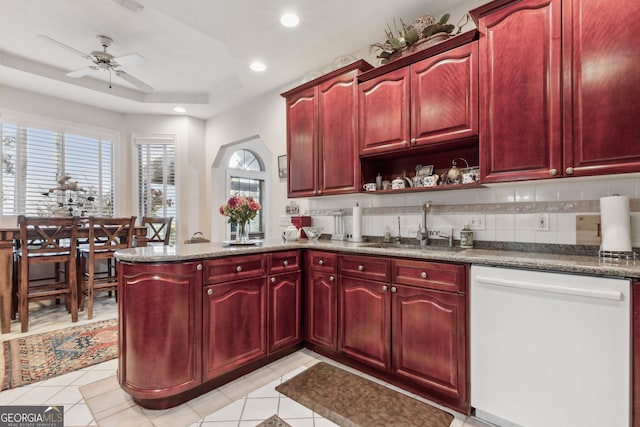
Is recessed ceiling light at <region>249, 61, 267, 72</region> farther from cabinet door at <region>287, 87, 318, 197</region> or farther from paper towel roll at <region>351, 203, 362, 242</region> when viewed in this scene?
paper towel roll at <region>351, 203, 362, 242</region>

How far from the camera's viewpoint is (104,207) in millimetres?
4656

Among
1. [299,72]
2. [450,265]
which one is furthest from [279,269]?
[299,72]

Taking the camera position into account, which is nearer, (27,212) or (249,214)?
(249,214)

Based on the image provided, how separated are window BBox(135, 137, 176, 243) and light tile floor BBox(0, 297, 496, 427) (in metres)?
2.99

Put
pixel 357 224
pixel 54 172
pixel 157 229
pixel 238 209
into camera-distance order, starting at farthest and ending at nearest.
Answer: pixel 157 229 < pixel 54 172 < pixel 357 224 < pixel 238 209

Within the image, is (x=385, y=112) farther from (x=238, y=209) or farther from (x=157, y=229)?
(x=157, y=229)

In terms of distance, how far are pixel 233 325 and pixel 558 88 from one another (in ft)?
7.96

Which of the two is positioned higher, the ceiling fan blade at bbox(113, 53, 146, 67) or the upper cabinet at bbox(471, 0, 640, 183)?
the ceiling fan blade at bbox(113, 53, 146, 67)

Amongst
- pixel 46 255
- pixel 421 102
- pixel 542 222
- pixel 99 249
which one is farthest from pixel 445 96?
pixel 46 255

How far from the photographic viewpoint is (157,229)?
186 inches

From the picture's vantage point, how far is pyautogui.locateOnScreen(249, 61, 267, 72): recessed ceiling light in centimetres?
317

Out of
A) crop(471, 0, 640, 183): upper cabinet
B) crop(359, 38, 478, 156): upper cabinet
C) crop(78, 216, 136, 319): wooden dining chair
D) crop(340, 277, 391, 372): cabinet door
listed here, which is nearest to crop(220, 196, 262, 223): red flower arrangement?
crop(340, 277, 391, 372): cabinet door

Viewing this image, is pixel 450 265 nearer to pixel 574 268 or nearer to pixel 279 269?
pixel 574 268

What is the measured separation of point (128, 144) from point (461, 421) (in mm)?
5504
